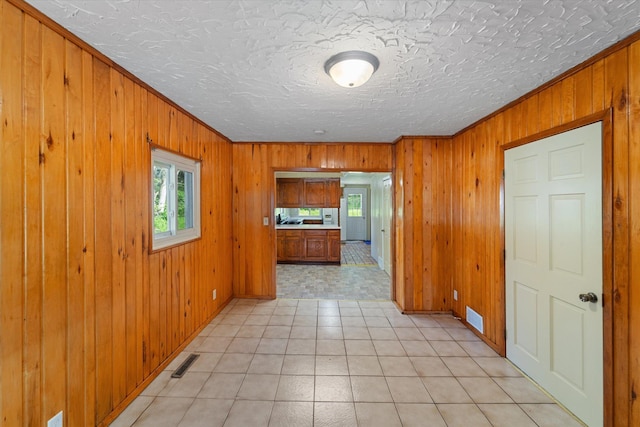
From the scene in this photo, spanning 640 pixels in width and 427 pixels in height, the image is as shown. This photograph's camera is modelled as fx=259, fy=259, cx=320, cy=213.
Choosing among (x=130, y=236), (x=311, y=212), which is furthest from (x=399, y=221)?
(x=311, y=212)

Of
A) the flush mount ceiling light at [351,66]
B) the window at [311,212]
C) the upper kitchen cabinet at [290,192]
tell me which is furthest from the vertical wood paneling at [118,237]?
the window at [311,212]

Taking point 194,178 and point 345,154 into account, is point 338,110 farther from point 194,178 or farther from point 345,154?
point 194,178

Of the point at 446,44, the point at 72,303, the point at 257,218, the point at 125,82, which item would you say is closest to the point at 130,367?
the point at 72,303

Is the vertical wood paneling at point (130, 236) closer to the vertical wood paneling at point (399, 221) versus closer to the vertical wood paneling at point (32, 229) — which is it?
the vertical wood paneling at point (32, 229)

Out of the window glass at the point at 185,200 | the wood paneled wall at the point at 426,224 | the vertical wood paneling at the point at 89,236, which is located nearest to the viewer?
the vertical wood paneling at the point at 89,236

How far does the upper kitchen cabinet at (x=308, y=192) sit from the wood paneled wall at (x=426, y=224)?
11.8ft

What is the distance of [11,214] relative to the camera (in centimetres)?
117

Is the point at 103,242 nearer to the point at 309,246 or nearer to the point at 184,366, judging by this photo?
the point at 184,366

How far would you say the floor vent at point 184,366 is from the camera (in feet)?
7.20

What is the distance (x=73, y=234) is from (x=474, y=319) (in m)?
3.64

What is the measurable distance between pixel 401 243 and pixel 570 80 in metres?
2.33

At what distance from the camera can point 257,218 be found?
3.92 metres

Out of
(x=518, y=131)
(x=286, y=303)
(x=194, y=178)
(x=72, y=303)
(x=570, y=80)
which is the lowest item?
(x=286, y=303)

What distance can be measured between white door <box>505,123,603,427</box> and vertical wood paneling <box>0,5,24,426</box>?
10.3 feet
